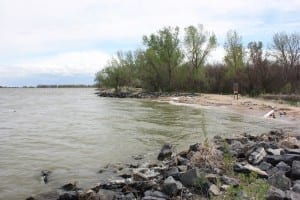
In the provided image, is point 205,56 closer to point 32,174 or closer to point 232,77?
point 232,77

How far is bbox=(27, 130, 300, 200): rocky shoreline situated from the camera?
892 cm

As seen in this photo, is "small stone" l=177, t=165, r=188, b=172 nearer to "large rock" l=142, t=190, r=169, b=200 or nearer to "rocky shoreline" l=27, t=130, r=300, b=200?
"rocky shoreline" l=27, t=130, r=300, b=200

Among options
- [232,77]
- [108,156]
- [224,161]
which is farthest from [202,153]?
[232,77]

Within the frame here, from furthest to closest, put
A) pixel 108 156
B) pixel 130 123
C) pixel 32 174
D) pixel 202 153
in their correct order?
pixel 130 123 → pixel 108 156 → pixel 32 174 → pixel 202 153

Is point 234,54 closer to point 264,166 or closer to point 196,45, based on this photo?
point 196,45

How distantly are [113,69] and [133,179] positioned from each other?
89997 mm

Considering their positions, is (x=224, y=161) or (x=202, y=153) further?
(x=202, y=153)

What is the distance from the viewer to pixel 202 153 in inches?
500

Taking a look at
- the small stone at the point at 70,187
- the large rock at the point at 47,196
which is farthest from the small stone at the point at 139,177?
the large rock at the point at 47,196

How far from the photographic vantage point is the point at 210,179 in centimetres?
1026

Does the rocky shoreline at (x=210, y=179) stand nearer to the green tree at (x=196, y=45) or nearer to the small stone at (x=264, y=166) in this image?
the small stone at (x=264, y=166)

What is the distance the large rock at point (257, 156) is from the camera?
12259 millimetres

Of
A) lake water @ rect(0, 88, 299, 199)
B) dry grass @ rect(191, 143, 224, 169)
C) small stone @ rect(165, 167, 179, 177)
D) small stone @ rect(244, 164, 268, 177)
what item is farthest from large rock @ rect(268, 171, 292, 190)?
lake water @ rect(0, 88, 299, 199)

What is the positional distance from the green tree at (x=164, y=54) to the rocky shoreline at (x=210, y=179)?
64102 millimetres
